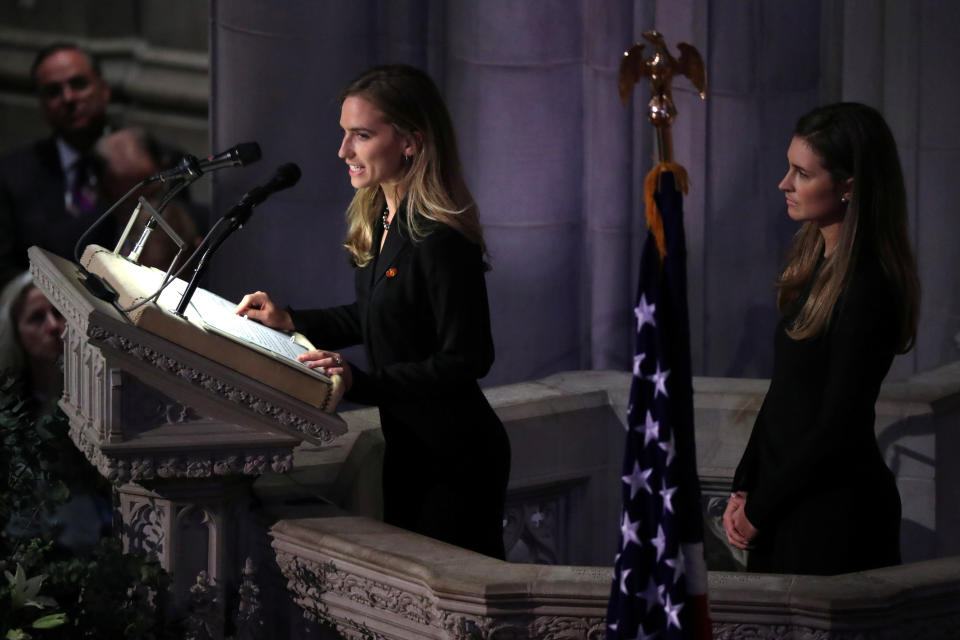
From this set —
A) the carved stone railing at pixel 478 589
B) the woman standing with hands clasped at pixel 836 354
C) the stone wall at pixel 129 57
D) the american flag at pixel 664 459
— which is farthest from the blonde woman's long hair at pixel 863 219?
the stone wall at pixel 129 57

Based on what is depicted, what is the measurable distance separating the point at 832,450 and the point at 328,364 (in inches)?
40.1

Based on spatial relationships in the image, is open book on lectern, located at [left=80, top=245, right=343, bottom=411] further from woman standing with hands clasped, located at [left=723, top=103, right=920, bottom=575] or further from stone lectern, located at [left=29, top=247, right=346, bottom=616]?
woman standing with hands clasped, located at [left=723, top=103, right=920, bottom=575]

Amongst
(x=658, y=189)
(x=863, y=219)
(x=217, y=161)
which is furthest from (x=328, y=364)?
(x=863, y=219)

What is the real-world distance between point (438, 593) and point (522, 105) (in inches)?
112

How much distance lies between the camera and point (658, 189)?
274 centimetres

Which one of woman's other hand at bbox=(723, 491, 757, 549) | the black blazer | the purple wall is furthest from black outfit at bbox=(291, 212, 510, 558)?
the purple wall

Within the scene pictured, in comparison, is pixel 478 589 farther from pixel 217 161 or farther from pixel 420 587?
pixel 217 161

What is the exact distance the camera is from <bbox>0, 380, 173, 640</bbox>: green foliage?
317 cm

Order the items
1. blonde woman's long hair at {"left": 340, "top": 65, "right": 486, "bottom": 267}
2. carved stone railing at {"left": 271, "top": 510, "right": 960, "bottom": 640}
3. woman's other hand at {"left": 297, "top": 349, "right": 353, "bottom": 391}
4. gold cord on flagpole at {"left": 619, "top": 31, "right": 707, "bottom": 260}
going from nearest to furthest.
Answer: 1. gold cord on flagpole at {"left": 619, "top": 31, "right": 707, "bottom": 260}
2. carved stone railing at {"left": 271, "top": 510, "right": 960, "bottom": 640}
3. woman's other hand at {"left": 297, "top": 349, "right": 353, "bottom": 391}
4. blonde woman's long hair at {"left": 340, "top": 65, "right": 486, "bottom": 267}

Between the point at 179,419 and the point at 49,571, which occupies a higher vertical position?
the point at 179,419

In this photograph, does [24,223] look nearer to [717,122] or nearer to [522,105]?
[522,105]

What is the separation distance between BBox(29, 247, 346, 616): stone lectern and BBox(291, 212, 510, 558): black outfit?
0.60 ft

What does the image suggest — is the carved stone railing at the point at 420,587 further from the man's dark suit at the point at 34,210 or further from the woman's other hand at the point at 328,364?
the man's dark suit at the point at 34,210

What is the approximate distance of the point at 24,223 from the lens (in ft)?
16.7
